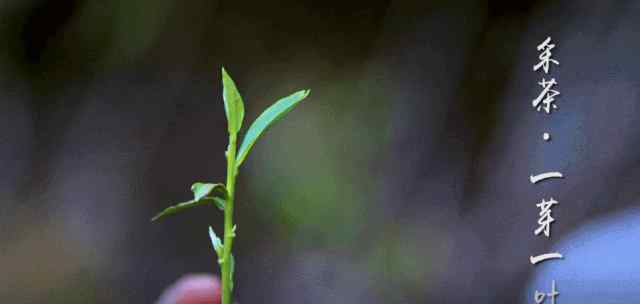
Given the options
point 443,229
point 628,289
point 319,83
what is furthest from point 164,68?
point 628,289

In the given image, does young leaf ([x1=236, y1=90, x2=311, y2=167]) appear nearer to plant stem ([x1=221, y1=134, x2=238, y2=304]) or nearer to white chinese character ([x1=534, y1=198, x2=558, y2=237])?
plant stem ([x1=221, y1=134, x2=238, y2=304])

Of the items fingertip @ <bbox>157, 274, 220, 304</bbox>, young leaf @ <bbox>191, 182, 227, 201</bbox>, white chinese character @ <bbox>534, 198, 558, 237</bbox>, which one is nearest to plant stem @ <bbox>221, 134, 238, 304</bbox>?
young leaf @ <bbox>191, 182, 227, 201</bbox>

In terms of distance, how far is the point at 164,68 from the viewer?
1.54 metres

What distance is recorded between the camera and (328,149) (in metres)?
1.48

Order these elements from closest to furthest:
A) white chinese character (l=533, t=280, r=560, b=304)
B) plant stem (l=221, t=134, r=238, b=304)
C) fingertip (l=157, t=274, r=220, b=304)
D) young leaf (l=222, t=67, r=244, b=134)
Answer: plant stem (l=221, t=134, r=238, b=304) → young leaf (l=222, t=67, r=244, b=134) → fingertip (l=157, t=274, r=220, b=304) → white chinese character (l=533, t=280, r=560, b=304)

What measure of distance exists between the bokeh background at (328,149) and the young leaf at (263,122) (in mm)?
958

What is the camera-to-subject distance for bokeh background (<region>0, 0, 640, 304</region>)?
4.41 ft

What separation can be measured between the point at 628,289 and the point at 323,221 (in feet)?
1.88

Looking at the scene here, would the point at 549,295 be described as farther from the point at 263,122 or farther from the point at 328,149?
the point at 263,122

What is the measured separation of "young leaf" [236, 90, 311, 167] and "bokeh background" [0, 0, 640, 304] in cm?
96

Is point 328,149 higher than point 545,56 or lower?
lower

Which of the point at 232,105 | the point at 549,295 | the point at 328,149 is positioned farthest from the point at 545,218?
the point at 232,105

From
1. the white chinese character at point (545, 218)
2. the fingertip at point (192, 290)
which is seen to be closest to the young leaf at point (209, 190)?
the fingertip at point (192, 290)

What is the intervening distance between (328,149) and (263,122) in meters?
1.00
